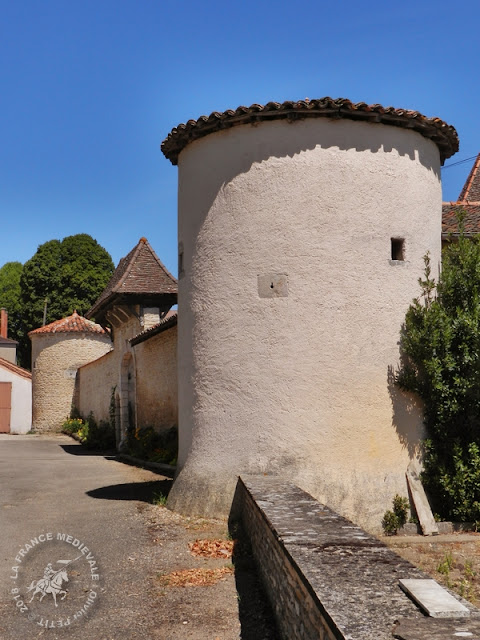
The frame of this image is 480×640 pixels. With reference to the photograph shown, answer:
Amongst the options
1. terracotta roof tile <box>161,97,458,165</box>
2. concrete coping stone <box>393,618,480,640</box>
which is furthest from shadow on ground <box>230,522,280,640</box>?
terracotta roof tile <box>161,97,458,165</box>

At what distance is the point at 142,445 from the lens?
15625 millimetres

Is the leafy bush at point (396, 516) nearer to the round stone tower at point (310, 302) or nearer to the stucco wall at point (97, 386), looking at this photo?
the round stone tower at point (310, 302)

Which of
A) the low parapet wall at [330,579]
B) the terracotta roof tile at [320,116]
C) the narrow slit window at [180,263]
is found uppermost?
the terracotta roof tile at [320,116]

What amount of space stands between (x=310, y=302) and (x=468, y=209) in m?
6.52

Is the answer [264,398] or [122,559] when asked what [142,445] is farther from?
[122,559]

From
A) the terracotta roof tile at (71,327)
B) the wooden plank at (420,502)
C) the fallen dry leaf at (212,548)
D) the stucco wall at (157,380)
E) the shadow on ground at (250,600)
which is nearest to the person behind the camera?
the shadow on ground at (250,600)

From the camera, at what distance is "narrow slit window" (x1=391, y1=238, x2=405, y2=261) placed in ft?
29.0

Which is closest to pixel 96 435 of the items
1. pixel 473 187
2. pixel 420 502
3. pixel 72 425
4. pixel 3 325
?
pixel 72 425

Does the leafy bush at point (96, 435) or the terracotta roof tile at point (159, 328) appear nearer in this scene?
the terracotta roof tile at point (159, 328)

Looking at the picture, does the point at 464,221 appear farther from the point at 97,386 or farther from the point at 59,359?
the point at 59,359

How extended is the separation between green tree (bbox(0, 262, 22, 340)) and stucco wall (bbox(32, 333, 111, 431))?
17.4m

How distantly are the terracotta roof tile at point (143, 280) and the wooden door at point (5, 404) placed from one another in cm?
1409

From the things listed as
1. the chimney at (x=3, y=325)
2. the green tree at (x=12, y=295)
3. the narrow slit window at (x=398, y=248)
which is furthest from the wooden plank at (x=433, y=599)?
the green tree at (x=12, y=295)

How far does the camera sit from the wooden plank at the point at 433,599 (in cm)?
321
